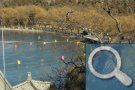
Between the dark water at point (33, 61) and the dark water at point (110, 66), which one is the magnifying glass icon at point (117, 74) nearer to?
the dark water at point (110, 66)

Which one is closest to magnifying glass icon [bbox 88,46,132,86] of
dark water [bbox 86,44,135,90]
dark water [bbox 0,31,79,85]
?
dark water [bbox 86,44,135,90]

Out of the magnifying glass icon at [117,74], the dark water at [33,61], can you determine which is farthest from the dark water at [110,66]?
the dark water at [33,61]

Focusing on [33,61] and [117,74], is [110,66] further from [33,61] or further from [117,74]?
[33,61]

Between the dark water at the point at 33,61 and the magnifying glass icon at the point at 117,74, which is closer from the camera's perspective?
the magnifying glass icon at the point at 117,74

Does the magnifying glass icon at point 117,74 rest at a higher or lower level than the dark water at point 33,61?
higher

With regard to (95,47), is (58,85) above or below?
below

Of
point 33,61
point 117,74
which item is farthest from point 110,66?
point 33,61

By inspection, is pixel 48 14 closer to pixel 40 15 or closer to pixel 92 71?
pixel 40 15

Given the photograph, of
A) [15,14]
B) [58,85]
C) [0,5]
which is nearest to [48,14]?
[15,14]

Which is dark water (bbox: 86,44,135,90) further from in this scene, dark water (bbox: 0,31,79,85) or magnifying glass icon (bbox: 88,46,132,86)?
dark water (bbox: 0,31,79,85)
